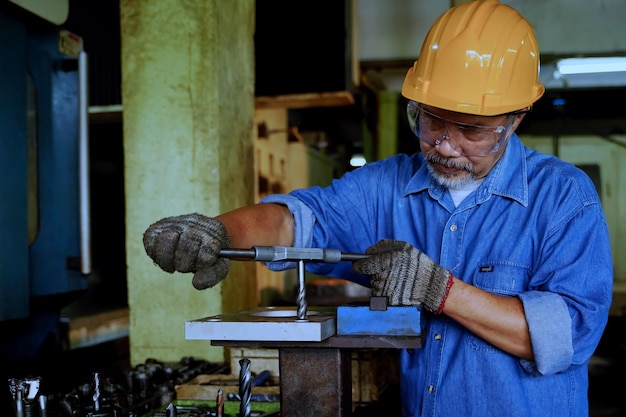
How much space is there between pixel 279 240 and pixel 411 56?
413 centimetres

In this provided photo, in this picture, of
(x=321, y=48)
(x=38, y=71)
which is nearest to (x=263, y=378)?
(x=38, y=71)

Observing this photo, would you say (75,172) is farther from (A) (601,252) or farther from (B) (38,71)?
(A) (601,252)

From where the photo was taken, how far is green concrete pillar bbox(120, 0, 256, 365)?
2697 mm

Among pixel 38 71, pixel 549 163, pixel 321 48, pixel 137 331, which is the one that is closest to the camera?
pixel 549 163

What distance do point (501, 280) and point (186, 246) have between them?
798mm

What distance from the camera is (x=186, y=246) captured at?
145 centimetres

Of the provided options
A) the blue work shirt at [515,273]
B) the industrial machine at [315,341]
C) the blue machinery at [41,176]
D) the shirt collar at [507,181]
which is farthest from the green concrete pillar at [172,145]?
the industrial machine at [315,341]

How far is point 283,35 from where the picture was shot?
4.38 metres

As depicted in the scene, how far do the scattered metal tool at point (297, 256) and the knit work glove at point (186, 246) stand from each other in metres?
0.04

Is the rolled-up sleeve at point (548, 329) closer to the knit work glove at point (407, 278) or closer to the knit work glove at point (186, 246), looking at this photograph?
the knit work glove at point (407, 278)

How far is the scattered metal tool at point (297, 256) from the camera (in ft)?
4.58

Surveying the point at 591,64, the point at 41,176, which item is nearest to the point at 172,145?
the point at 41,176

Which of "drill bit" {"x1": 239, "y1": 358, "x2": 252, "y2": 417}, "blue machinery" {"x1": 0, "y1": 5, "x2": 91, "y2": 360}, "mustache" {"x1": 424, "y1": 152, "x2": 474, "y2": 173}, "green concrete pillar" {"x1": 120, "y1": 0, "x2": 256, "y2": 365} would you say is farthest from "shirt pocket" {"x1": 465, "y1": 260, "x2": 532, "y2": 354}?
"blue machinery" {"x1": 0, "y1": 5, "x2": 91, "y2": 360}

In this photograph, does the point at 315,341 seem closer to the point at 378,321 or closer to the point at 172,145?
A: the point at 378,321
